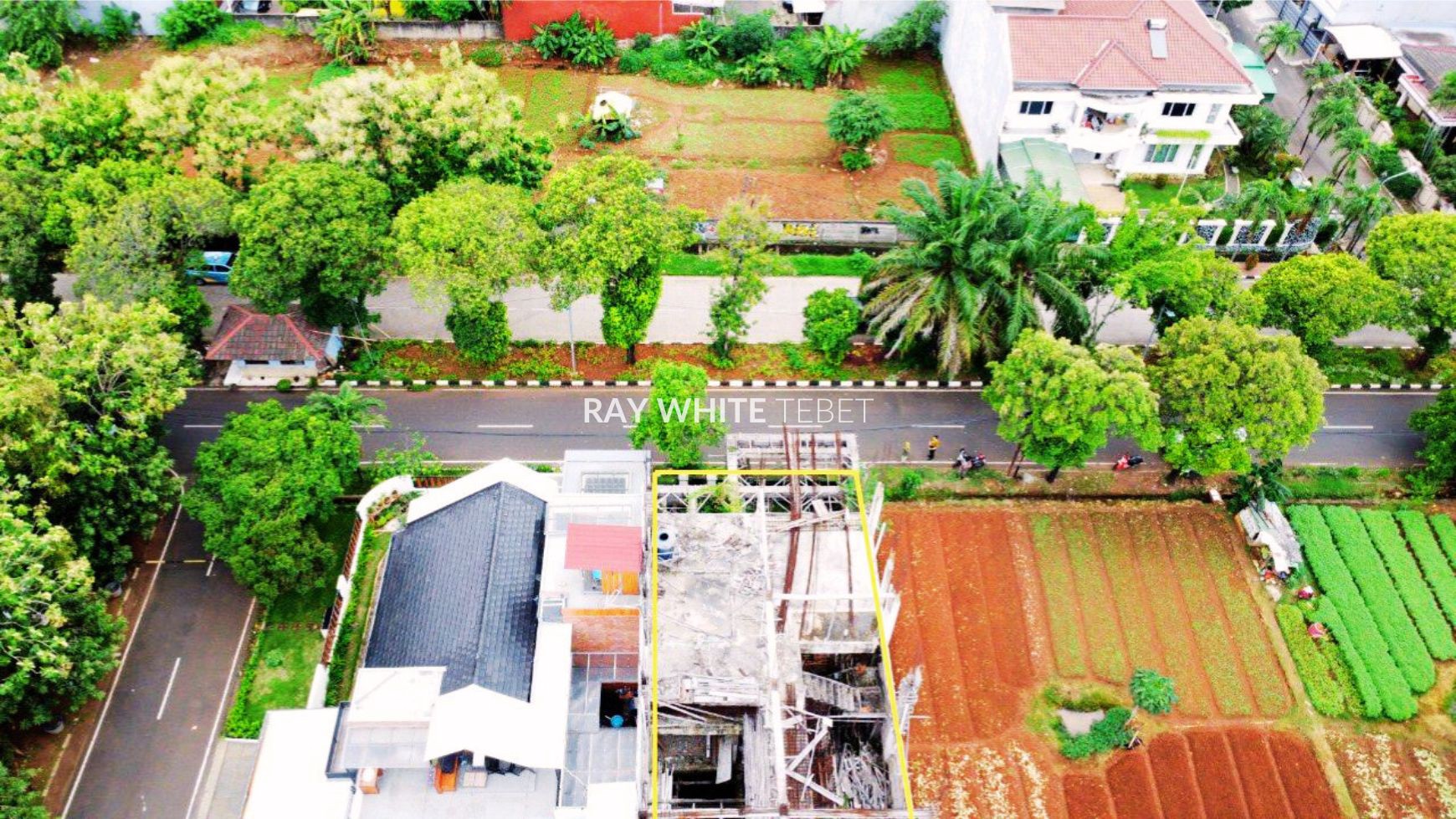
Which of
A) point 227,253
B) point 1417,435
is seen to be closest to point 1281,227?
point 1417,435

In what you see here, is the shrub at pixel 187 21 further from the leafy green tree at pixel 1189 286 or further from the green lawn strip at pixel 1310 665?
the green lawn strip at pixel 1310 665

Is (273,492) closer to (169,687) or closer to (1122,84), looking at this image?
(169,687)

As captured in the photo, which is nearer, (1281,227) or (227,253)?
(227,253)

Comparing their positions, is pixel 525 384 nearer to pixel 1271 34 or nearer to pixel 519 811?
pixel 519 811

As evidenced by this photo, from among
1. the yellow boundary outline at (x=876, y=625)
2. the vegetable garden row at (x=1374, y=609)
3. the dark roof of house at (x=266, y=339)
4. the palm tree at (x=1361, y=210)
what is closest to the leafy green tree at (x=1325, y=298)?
the vegetable garden row at (x=1374, y=609)

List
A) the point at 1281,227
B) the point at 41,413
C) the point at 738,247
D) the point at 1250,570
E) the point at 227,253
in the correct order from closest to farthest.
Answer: the point at 41,413 → the point at 1250,570 → the point at 738,247 → the point at 227,253 → the point at 1281,227

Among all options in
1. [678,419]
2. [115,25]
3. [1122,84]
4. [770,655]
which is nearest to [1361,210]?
[1122,84]
